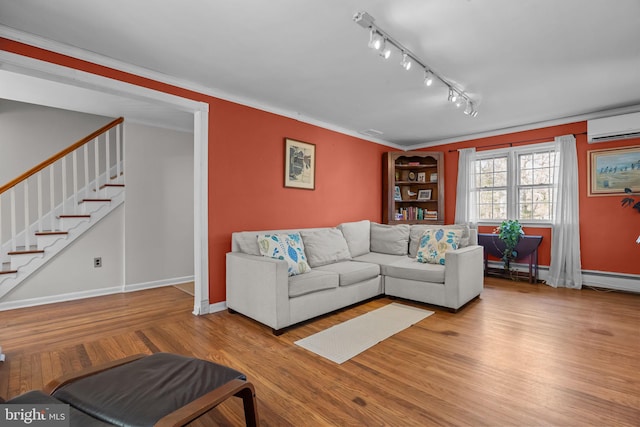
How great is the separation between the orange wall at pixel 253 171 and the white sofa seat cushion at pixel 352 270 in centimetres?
97

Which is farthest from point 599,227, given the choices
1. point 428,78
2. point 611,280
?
point 428,78

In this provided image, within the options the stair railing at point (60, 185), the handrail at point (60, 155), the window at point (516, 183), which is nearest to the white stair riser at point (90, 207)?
the stair railing at point (60, 185)

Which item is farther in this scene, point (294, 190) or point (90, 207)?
point (294, 190)

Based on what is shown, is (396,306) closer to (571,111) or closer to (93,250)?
(571,111)

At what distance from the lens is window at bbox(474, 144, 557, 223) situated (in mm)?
4859

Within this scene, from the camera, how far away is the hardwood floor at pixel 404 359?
1.72m

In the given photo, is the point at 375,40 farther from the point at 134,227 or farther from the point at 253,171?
the point at 134,227

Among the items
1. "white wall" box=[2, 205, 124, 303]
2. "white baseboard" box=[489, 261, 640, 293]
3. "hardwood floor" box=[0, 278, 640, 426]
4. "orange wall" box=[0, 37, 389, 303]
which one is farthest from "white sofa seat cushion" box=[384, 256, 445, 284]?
"white wall" box=[2, 205, 124, 303]

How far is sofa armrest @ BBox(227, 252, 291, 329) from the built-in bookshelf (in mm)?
3404

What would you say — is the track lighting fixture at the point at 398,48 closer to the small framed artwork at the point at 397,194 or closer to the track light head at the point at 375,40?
the track light head at the point at 375,40

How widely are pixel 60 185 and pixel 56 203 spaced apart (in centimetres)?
26

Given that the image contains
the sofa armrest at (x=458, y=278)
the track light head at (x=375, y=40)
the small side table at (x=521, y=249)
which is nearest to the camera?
the track light head at (x=375, y=40)

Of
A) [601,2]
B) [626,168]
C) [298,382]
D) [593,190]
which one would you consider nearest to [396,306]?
[298,382]

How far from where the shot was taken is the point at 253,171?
12.6ft
